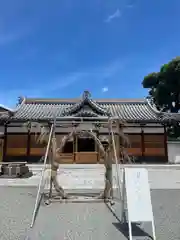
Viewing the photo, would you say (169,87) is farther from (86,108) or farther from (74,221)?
(74,221)

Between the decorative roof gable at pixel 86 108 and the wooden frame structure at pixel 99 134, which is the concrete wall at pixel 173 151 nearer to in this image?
the wooden frame structure at pixel 99 134

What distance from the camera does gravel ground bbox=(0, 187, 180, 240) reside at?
12.2 ft

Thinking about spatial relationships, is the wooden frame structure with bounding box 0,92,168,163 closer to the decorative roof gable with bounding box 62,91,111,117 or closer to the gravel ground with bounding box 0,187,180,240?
the decorative roof gable with bounding box 62,91,111,117

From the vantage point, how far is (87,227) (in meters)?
4.07

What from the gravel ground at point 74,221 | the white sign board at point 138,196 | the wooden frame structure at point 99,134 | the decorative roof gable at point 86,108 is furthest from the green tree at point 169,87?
the white sign board at point 138,196

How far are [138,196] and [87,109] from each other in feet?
48.8

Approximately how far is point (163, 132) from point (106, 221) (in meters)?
14.6

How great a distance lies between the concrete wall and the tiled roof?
2.26 meters

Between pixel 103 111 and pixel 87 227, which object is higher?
pixel 103 111

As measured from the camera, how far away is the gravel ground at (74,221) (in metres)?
3.70

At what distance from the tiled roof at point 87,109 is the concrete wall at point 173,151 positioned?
226cm

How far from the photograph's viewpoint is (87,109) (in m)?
18.4

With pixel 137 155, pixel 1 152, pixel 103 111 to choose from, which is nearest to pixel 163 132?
pixel 137 155

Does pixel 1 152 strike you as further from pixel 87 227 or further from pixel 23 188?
pixel 87 227
